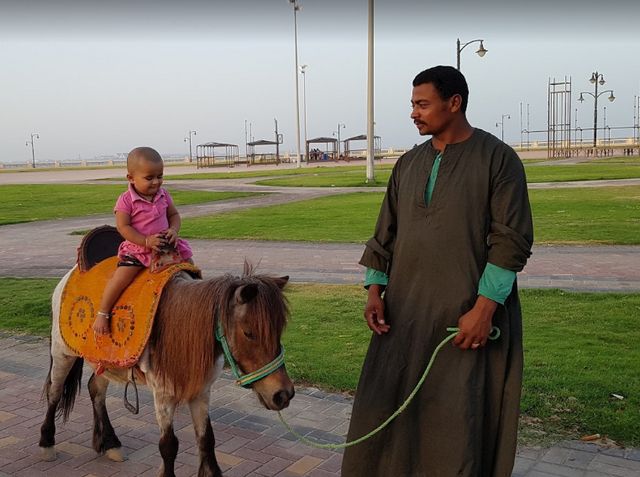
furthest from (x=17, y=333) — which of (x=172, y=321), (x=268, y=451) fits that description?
(x=172, y=321)

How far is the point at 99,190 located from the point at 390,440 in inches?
1129

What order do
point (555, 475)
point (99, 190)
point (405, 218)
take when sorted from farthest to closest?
point (99, 190)
point (555, 475)
point (405, 218)

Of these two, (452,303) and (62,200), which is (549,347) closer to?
(452,303)

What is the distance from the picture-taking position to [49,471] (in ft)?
13.1

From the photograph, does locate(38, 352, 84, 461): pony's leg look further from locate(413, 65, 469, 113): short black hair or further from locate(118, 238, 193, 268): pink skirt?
locate(413, 65, 469, 113): short black hair

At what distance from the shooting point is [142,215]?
353cm

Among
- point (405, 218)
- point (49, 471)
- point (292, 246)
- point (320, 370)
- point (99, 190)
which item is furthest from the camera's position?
point (99, 190)

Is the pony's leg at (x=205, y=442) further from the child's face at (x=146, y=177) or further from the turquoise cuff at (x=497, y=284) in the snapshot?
the turquoise cuff at (x=497, y=284)

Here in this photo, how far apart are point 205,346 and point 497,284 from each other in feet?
4.67

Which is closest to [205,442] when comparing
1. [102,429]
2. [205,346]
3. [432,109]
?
[205,346]

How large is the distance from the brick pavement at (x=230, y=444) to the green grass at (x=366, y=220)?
8352 millimetres

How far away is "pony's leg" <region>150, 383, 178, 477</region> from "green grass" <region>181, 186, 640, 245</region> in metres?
9.77

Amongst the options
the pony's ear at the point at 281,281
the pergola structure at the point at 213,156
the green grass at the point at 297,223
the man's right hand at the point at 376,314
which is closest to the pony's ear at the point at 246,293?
the pony's ear at the point at 281,281

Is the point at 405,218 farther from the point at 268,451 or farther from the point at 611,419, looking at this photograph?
the point at 611,419
